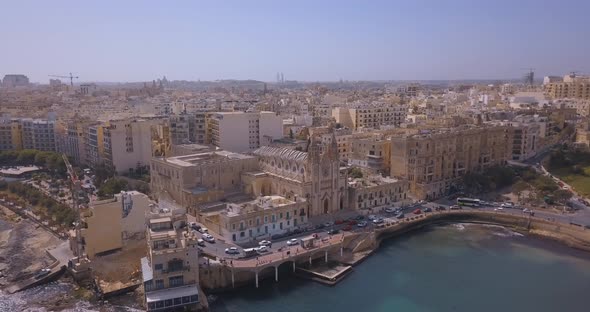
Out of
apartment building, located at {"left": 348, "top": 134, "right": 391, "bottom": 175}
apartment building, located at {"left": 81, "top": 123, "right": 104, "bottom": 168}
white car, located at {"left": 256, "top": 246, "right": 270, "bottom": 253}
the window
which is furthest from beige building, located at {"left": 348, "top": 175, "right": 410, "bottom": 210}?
apartment building, located at {"left": 81, "top": 123, "right": 104, "bottom": 168}

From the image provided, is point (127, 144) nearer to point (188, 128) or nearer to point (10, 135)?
point (188, 128)

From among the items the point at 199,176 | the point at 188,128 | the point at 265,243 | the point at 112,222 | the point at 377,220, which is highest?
the point at 188,128

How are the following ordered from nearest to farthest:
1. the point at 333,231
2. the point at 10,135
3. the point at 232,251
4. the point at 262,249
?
the point at 232,251 < the point at 262,249 < the point at 333,231 < the point at 10,135

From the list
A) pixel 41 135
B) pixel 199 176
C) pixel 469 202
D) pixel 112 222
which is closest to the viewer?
pixel 112 222

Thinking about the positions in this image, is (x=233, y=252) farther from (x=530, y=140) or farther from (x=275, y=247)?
(x=530, y=140)

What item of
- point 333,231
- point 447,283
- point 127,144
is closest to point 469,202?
point 447,283

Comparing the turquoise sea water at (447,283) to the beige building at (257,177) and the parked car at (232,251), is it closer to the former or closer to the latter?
the parked car at (232,251)

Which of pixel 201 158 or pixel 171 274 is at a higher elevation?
pixel 201 158
